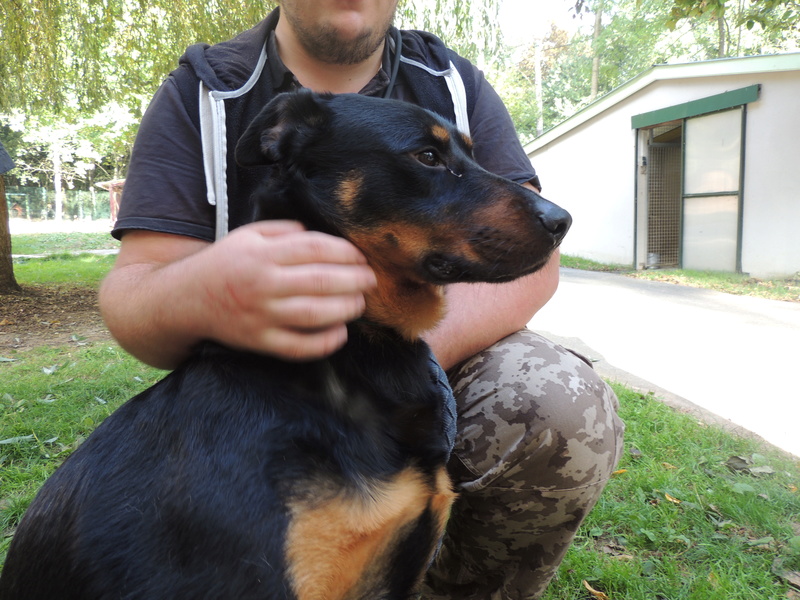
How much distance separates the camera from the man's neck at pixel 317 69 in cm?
254

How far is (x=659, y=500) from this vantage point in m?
3.29

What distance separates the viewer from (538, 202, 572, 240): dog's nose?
1.71 metres

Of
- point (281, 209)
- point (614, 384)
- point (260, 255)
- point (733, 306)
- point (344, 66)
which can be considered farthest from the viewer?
point (733, 306)

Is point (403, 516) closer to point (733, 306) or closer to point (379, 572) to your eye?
point (379, 572)

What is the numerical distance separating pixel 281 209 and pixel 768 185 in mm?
11704

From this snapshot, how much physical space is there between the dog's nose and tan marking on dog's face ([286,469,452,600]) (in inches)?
31.0

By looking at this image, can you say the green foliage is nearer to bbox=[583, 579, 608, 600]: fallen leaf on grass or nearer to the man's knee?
the man's knee

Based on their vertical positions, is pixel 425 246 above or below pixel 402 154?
below

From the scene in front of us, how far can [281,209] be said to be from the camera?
182 centimetres

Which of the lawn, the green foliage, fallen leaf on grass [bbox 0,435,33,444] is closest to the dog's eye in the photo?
the lawn

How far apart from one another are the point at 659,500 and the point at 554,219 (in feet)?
7.39

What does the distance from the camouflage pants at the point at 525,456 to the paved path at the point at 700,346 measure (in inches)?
96.0

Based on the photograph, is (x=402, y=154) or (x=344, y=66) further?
(x=344, y=66)

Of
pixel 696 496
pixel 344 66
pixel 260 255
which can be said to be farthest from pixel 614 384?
pixel 260 255
